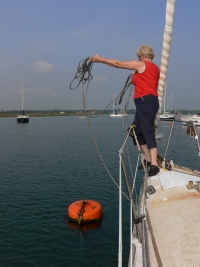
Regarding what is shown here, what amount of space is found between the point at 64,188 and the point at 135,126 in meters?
12.0

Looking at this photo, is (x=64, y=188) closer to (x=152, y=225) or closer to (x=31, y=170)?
(x=31, y=170)

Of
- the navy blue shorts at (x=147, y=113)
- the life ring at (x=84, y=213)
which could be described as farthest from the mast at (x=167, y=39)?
the life ring at (x=84, y=213)

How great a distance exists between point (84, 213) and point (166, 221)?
25.2 ft

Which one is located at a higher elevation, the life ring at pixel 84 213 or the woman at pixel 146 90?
the woman at pixel 146 90

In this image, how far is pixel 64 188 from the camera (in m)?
16.4

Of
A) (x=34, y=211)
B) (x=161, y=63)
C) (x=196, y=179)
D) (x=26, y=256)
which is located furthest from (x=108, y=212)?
(x=161, y=63)

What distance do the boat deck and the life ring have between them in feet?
19.4

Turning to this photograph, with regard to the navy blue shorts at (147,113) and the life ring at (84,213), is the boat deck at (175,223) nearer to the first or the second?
the navy blue shorts at (147,113)

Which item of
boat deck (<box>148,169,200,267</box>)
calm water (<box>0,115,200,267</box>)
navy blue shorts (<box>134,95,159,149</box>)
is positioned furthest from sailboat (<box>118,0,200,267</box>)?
calm water (<box>0,115,200,267</box>)

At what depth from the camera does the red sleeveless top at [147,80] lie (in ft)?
15.1

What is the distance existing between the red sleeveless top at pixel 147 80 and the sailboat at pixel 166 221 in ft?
3.79

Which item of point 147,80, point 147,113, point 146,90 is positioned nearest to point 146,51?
point 147,80

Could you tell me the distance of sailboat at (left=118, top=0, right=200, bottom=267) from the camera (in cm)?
340

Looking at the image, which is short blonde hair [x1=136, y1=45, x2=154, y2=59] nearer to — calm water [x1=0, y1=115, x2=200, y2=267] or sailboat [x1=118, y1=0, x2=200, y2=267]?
sailboat [x1=118, y1=0, x2=200, y2=267]
